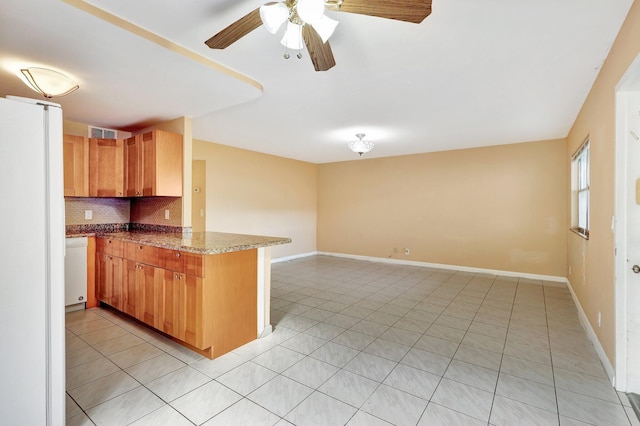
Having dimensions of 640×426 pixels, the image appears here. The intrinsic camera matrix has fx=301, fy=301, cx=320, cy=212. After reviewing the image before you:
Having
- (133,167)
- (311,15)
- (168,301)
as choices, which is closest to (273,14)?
(311,15)

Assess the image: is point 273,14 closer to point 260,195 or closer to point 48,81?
point 48,81

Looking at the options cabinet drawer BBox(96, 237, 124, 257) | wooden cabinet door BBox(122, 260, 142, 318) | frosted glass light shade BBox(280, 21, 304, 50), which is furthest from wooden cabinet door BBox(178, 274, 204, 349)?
frosted glass light shade BBox(280, 21, 304, 50)

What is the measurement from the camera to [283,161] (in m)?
7.00

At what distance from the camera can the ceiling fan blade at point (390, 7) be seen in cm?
135

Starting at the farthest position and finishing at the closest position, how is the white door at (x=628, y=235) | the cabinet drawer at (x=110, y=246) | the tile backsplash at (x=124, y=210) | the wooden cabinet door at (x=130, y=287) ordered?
1. the tile backsplash at (x=124, y=210)
2. the cabinet drawer at (x=110, y=246)
3. the wooden cabinet door at (x=130, y=287)
4. the white door at (x=628, y=235)

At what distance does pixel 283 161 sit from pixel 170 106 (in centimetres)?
382

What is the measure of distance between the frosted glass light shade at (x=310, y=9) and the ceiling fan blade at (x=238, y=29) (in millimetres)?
227

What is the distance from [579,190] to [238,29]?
4827mm

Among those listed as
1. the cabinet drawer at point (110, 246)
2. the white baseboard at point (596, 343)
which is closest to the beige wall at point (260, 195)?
the cabinet drawer at point (110, 246)

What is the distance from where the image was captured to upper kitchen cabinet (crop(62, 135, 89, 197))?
3.50m

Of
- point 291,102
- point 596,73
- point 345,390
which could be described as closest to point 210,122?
point 291,102

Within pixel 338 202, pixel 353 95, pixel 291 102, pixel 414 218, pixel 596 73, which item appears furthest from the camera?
pixel 338 202

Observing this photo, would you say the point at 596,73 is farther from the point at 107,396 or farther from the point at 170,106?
the point at 107,396

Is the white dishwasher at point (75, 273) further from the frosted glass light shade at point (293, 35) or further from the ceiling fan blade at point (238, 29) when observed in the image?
the frosted glass light shade at point (293, 35)
